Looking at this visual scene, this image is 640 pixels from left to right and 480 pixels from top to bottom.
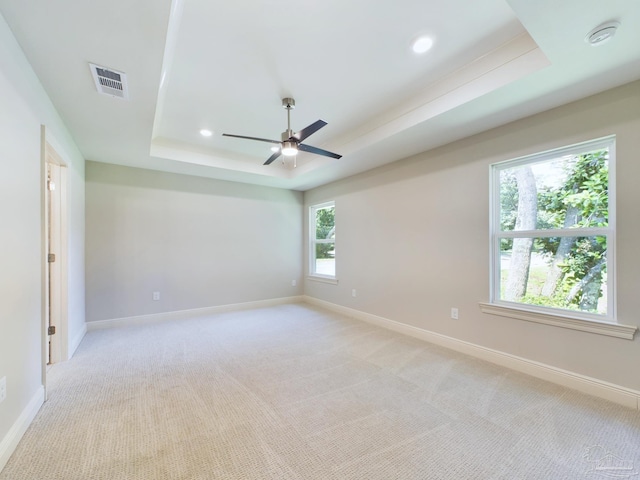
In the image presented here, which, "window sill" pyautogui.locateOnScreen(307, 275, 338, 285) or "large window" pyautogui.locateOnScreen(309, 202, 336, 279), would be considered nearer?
"window sill" pyautogui.locateOnScreen(307, 275, 338, 285)

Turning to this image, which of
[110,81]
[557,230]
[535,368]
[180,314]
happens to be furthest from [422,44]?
[180,314]

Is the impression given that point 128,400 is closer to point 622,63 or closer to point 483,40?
Answer: point 483,40

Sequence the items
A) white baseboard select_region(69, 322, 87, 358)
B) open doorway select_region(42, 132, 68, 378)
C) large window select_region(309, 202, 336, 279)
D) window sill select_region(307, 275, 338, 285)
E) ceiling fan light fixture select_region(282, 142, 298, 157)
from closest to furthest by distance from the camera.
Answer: ceiling fan light fixture select_region(282, 142, 298, 157) → open doorway select_region(42, 132, 68, 378) → white baseboard select_region(69, 322, 87, 358) → window sill select_region(307, 275, 338, 285) → large window select_region(309, 202, 336, 279)

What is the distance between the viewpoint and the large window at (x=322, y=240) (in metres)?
5.44

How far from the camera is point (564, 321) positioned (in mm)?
2453

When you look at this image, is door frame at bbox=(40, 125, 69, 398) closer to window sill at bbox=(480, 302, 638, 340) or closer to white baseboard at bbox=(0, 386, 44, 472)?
white baseboard at bbox=(0, 386, 44, 472)

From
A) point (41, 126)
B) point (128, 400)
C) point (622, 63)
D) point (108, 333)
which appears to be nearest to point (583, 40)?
point (622, 63)

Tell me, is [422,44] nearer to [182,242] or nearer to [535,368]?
[535,368]

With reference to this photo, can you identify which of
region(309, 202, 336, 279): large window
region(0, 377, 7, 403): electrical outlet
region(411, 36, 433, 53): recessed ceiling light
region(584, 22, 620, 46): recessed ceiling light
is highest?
region(411, 36, 433, 53): recessed ceiling light

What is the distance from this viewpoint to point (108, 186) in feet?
13.5

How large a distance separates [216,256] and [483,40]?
461 centimetres

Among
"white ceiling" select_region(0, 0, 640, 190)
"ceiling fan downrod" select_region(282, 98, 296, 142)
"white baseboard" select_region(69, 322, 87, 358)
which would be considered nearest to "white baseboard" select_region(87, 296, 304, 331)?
"white baseboard" select_region(69, 322, 87, 358)

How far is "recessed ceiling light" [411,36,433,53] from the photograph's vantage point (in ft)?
6.63

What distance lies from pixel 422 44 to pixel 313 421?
2.83 metres
